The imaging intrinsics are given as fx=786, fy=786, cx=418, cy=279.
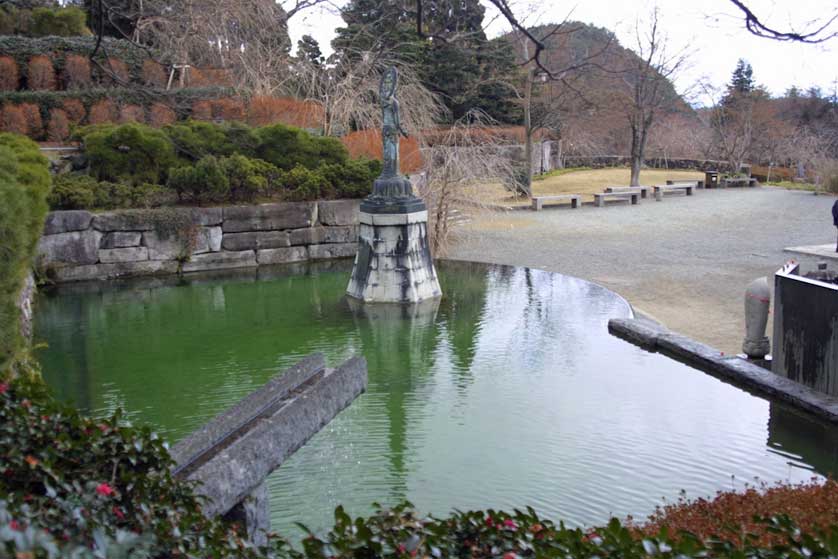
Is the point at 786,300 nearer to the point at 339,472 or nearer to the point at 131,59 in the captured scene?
the point at 339,472

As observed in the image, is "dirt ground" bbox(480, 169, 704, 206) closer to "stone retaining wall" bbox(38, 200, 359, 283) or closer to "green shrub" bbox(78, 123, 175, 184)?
"stone retaining wall" bbox(38, 200, 359, 283)

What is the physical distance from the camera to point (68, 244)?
12172 millimetres

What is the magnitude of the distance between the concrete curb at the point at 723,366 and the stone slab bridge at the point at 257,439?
4446mm

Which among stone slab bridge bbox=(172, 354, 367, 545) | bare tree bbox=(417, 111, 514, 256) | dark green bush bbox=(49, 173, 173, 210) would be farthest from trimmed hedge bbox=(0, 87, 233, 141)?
stone slab bridge bbox=(172, 354, 367, 545)

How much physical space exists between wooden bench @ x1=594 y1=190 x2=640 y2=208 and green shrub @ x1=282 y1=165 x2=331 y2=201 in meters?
11.1

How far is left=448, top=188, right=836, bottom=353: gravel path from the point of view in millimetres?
10602

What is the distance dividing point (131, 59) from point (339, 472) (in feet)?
48.1

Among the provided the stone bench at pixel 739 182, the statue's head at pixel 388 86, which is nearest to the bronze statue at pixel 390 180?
the statue's head at pixel 388 86

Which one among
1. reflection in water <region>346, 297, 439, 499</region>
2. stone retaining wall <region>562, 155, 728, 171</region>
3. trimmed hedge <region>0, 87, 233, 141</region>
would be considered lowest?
reflection in water <region>346, 297, 439, 499</region>

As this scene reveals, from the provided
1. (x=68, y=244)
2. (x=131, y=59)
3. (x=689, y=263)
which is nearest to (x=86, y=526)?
(x=68, y=244)

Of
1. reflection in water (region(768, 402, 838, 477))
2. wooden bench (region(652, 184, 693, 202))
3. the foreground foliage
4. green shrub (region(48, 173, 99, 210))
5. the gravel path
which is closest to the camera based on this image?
the foreground foliage

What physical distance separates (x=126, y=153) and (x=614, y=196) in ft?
51.8

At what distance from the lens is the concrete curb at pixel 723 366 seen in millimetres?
6696

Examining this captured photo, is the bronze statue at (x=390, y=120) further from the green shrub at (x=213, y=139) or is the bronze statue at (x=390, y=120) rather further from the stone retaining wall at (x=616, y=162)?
the stone retaining wall at (x=616, y=162)
